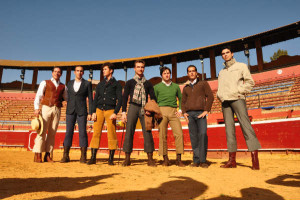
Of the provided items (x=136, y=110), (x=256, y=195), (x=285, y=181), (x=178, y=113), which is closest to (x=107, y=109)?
(x=136, y=110)

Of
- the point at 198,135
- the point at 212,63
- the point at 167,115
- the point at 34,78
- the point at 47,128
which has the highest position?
the point at 34,78

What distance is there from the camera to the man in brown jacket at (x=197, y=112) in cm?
314

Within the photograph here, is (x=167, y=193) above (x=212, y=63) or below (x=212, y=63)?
below

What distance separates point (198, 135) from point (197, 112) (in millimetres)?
378

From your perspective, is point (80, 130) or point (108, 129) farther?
point (80, 130)

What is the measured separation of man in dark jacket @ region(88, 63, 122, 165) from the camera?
11.4 feet

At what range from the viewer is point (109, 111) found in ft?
11.5

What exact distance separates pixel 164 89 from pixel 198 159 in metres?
1.31

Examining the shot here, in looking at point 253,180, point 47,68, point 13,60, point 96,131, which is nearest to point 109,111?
point 96,131

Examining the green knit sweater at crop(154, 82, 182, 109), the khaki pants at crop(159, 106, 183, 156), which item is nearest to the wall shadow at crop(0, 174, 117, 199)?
the khaki pants at crop(159, 106, 183, 156)

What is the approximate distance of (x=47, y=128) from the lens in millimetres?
3760

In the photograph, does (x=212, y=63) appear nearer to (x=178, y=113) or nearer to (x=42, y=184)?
(x=178, y=113)

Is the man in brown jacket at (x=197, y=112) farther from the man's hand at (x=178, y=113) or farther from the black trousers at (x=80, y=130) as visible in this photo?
the black trousers at (x=80, y=130)

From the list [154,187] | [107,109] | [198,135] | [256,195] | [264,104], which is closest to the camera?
[256,195]
